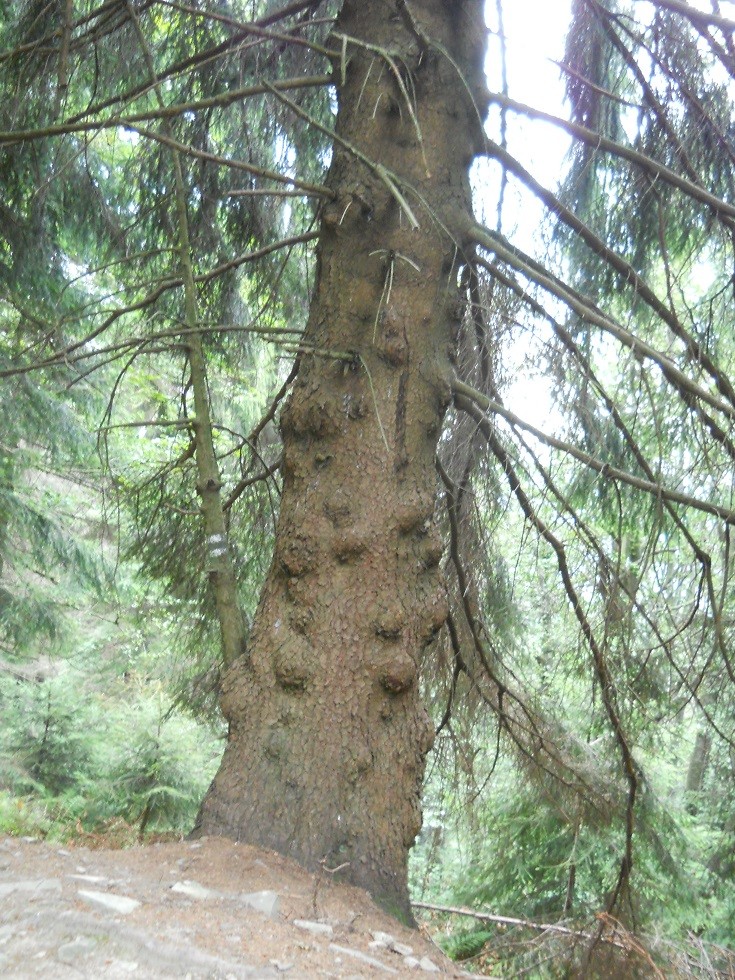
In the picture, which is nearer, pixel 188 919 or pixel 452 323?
pixel 188 919

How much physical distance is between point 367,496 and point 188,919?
1371mm

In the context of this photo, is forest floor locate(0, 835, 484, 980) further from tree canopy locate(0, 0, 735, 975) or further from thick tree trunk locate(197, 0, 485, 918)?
tree canopy locate(0, 0, 735, 975)

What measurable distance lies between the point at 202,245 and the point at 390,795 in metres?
3.03

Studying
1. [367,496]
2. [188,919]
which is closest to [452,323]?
[367,496]

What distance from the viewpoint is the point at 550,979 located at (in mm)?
3262

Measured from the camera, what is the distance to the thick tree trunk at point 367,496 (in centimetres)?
258

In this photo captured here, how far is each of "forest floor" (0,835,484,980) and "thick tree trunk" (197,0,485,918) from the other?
0.15 metres

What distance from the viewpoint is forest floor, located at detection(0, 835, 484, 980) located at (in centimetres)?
172

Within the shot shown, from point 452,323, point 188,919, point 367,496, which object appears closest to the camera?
point 188,919

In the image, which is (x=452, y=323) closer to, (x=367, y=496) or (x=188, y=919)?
(x=367, y=496)

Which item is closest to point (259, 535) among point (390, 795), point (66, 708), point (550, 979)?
point (390, 795)

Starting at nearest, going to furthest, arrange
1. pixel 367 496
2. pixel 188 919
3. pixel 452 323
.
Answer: pixel 188 919 < pixel 367 496 < pixel 452 323

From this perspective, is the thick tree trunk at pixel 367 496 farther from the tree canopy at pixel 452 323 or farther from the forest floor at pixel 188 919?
the forest floor at pixel 188 919

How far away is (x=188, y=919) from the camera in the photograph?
200 centimetres
